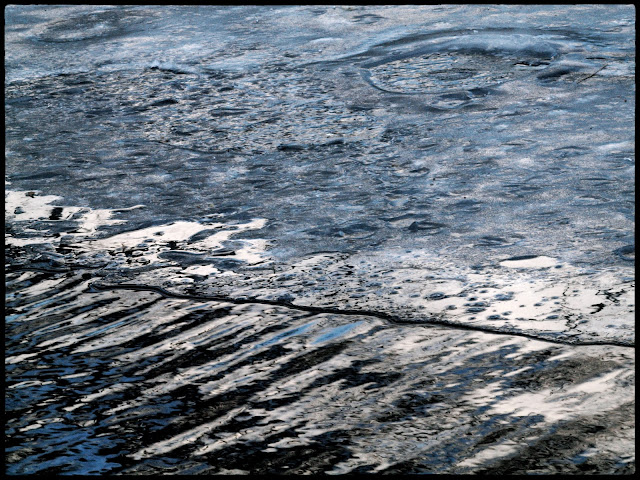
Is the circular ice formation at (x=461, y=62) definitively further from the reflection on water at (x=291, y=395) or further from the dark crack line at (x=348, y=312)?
the reflection on water at (x=291, y=395)

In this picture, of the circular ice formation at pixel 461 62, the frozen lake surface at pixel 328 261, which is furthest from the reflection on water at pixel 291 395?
the circular ice formation at pixel 461 62

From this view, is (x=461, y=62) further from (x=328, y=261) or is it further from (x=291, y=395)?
(x=291, y=395)

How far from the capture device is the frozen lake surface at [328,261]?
1459 mm

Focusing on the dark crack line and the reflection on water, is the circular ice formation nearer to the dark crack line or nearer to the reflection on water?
the dark crack line

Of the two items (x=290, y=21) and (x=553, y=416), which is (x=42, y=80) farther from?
(x=553, y=416)

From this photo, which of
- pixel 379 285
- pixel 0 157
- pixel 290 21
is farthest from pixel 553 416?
pixel 290 21

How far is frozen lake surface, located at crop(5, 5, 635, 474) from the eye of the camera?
1.46m

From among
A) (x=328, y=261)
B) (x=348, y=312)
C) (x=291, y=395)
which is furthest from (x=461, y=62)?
(x=291, y=395)

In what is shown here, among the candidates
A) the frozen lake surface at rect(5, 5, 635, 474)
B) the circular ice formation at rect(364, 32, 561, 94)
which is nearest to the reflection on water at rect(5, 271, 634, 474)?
the frozen lake surface at rect(5, 5, 635, 474)

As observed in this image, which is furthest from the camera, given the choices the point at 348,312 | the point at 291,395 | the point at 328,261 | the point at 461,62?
the point at 461,62

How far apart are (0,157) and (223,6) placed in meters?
3.03

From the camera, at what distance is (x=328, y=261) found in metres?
2.09

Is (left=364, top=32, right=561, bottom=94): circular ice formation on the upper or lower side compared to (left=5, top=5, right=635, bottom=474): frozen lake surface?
upper

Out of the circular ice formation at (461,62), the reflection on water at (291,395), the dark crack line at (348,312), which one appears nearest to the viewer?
the reflection on water at (291,395)
